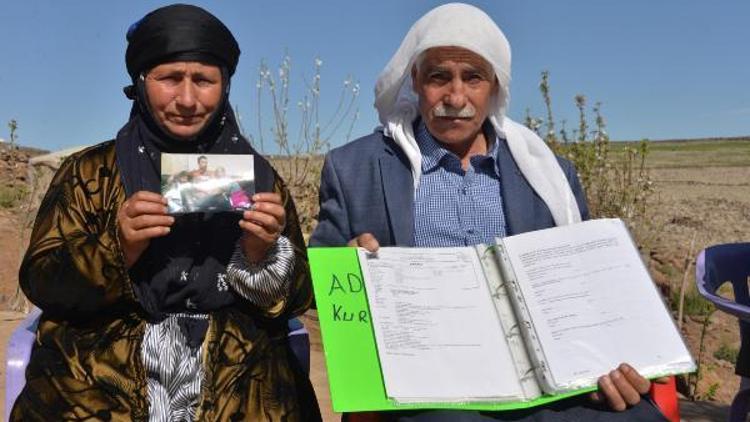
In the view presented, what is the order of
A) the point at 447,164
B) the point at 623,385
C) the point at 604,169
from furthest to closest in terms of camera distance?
Answer: the point at 604,169
the point at 447,164
the point at 623,385

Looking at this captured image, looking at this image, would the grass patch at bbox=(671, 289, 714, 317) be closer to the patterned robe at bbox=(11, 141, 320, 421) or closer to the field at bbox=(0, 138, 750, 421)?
the field at bbox=(0, 138, 750, 421)

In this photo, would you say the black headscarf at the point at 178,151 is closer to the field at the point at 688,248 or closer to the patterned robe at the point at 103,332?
the patterned robe at the point at 103,332

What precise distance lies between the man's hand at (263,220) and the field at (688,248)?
88.0 inches

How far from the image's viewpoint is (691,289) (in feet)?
23.9

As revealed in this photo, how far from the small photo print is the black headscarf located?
1.03 ft

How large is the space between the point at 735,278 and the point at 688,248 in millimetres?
4880

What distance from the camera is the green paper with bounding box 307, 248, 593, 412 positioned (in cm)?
223

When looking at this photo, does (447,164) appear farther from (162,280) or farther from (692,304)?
(692,304)

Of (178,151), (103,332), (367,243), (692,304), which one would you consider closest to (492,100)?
(367,243)

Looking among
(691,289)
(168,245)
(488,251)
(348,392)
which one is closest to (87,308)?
(168,245)

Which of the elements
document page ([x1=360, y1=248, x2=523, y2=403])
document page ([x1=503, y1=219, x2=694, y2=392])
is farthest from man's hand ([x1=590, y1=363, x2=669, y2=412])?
document page ([x1=360, y1=248, x2=523, y2=403])

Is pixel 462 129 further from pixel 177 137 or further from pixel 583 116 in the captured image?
pixel 583 116

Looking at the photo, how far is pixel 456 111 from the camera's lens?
2846 mm

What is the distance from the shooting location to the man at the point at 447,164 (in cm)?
282
